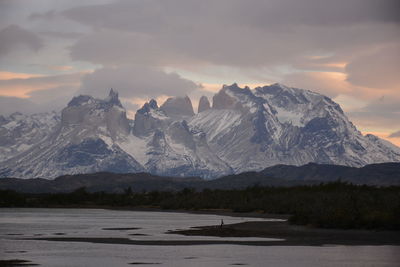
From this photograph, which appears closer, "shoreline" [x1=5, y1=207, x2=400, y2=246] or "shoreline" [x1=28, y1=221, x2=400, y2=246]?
"shoreline" [x1=28, y1=221, x2=400, y2=246]

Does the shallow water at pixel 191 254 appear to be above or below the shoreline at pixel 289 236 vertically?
below

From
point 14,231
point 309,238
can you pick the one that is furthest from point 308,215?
point 14,231

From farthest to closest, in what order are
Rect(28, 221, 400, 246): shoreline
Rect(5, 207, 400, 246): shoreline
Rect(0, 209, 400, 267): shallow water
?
1. Rect(5, 207, 400, 246): shoreline
2. Rect(28, 221, 400, 246): shoreline
3. Rect(0, 209, 400, 267): shallow water

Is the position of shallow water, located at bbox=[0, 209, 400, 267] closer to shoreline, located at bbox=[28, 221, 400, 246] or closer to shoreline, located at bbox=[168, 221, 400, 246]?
shoreline, located at bbox=[28, 221, 400, 246]

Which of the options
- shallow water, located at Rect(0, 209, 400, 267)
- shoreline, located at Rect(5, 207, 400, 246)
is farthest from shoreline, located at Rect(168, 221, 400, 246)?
shallow water, located at Rect(0, 209, 400, 267)

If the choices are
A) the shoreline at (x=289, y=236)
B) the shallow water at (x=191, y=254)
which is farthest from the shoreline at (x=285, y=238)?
the shallow water at (x=191, y=254)

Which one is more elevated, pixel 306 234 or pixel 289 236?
pixel 306 234

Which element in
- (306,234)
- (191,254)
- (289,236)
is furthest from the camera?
(306,234)

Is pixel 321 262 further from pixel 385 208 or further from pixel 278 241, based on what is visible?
pixel 385 208

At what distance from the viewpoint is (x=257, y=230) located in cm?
11650

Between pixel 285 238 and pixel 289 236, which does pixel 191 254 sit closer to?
pixel 285 238

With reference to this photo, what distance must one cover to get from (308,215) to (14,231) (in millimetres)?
45425

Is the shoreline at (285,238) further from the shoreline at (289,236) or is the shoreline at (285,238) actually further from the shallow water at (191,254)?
the shallow water at (191,254)

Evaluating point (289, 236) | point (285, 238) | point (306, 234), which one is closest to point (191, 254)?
point (285, 238)
